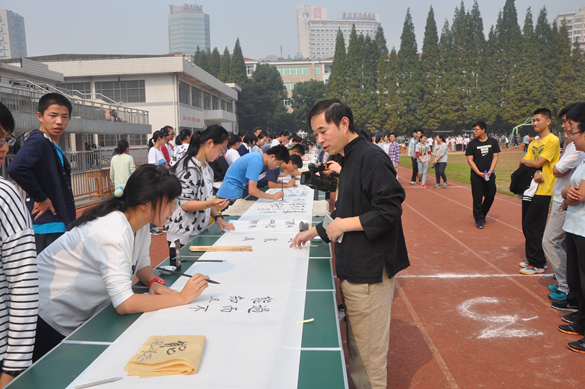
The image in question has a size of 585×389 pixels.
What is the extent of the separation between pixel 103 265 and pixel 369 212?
1.21 m

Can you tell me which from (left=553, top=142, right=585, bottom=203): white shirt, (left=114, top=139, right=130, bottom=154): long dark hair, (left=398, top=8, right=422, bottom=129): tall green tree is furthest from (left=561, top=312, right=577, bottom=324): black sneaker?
(left=398, top=8, right=422, bottom=129): tall green tree

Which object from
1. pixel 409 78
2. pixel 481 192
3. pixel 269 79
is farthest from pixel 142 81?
pixel 269 79

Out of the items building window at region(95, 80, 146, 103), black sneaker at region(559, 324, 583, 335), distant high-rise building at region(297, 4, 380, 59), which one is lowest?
black sneaker at region(559, 324, 583, 335)

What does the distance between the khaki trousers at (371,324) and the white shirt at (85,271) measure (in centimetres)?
106

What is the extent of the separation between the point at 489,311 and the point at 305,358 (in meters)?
2.90

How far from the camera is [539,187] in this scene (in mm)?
4527

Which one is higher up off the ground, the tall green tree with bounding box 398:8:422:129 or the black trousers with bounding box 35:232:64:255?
the tall green tree with bounding box 398:8:422:129

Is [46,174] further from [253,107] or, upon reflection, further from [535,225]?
[253,107]

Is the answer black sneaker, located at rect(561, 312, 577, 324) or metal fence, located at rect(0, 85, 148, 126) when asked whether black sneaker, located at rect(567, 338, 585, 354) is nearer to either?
black sneaker, located at rect(561, 312, 577, 324)

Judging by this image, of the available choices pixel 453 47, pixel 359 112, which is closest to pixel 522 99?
pixel 453 47

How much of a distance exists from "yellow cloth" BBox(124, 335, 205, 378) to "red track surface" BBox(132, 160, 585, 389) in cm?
168

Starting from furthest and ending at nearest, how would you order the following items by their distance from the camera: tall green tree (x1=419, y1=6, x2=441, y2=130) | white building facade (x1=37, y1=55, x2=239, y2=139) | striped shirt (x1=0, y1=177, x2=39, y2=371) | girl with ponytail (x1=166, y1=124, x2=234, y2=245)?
tall green tree (x1=419, y1=6, x2=441, y2=130)
white building facade (x1=37, y1=55, x2=239, y2=139)
girl with ponytail (x1=166, y1=124, x2=234, y2=245)
striped shirt (x1=0, y1=177, x2=39, y2=371)

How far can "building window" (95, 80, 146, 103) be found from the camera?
27.8 metres

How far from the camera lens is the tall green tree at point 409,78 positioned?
4447 centimetres
